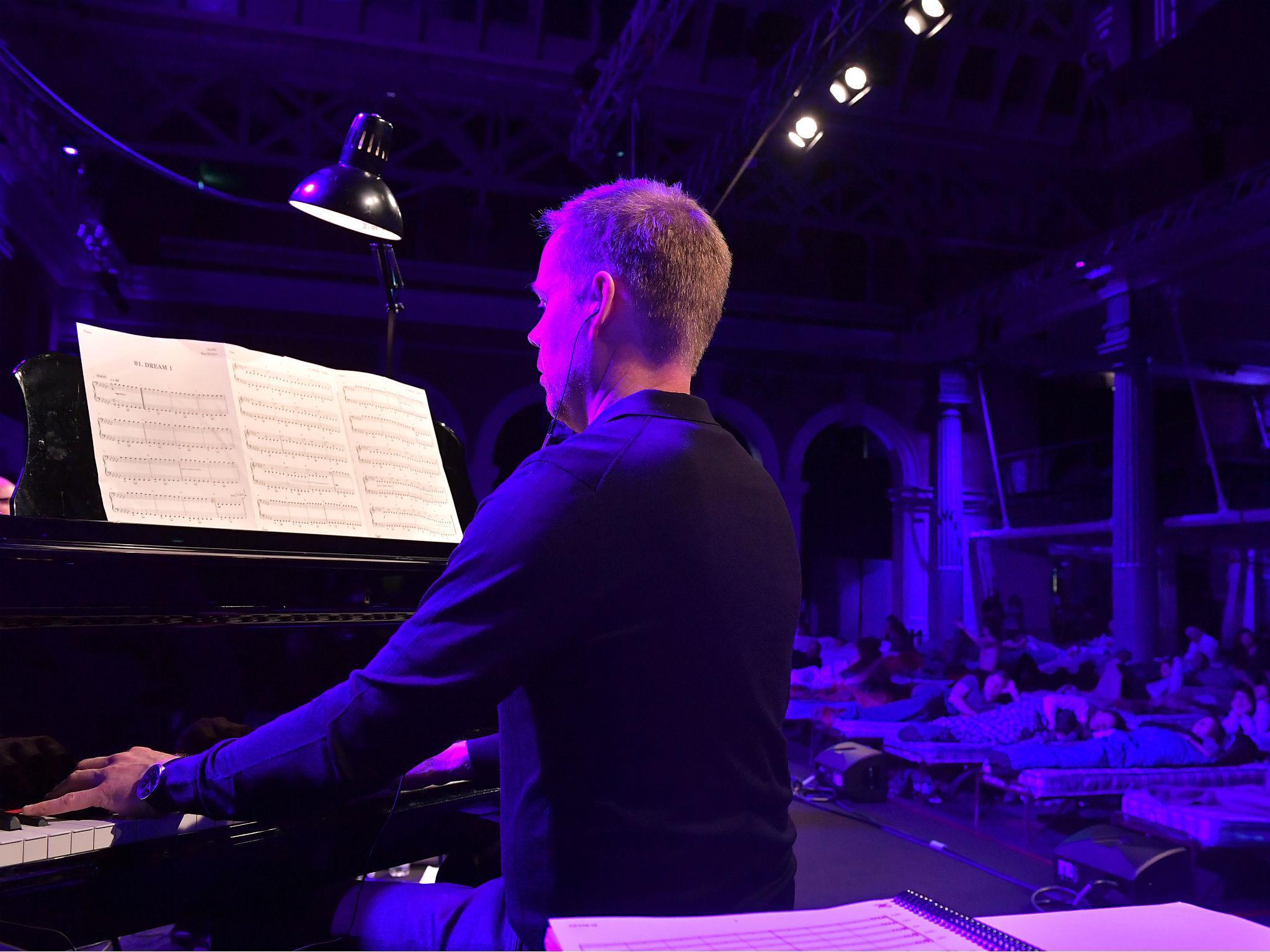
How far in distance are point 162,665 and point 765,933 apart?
1.50m

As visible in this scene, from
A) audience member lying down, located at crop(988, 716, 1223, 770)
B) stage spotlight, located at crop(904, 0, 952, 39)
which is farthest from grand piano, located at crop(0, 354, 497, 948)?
stage spotlight, located at crop(904, 0, 952, 39)

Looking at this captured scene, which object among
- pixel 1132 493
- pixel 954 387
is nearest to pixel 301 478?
pixel 1132 493

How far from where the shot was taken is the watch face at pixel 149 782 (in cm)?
133

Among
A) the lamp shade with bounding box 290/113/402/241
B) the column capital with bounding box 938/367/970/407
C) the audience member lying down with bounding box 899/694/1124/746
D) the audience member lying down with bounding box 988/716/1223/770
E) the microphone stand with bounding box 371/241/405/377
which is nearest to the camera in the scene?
the lamp shade with bounding box 290/113/402/241

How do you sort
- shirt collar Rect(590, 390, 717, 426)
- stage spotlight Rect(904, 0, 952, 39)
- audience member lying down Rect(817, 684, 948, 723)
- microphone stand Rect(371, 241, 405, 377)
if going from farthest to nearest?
audience member lying down Rect(817, 684, 948, 723) < stage spotlight Rect(904, 0, 952, 39) < microphone stand Rect(371, 241, 405, 377) < shirt collar Rect(590, 390, 717, 426)

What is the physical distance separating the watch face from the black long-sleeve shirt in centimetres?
5

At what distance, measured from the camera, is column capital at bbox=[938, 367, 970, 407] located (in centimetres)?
1494

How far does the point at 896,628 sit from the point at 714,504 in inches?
409

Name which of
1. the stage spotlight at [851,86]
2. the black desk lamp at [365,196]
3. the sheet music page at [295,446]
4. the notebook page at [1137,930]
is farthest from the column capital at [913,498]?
the notebook page at [1137,930]

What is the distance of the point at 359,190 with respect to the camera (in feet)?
9.52

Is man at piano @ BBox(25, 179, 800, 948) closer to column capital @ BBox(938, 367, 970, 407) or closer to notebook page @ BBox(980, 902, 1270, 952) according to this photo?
notebook page @ BBox(980, 902, 1270, 952)

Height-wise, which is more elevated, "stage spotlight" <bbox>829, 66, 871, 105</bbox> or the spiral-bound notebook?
"stage spotlight" <bbox>829, 66, 871, 105</bbox>

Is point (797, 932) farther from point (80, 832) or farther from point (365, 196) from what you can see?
point (365, 196)

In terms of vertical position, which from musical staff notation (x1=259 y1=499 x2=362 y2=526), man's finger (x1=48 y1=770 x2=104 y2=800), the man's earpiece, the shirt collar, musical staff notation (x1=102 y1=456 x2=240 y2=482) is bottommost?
man's finger (x1=48 y1=770 x2=104 y2=800)
